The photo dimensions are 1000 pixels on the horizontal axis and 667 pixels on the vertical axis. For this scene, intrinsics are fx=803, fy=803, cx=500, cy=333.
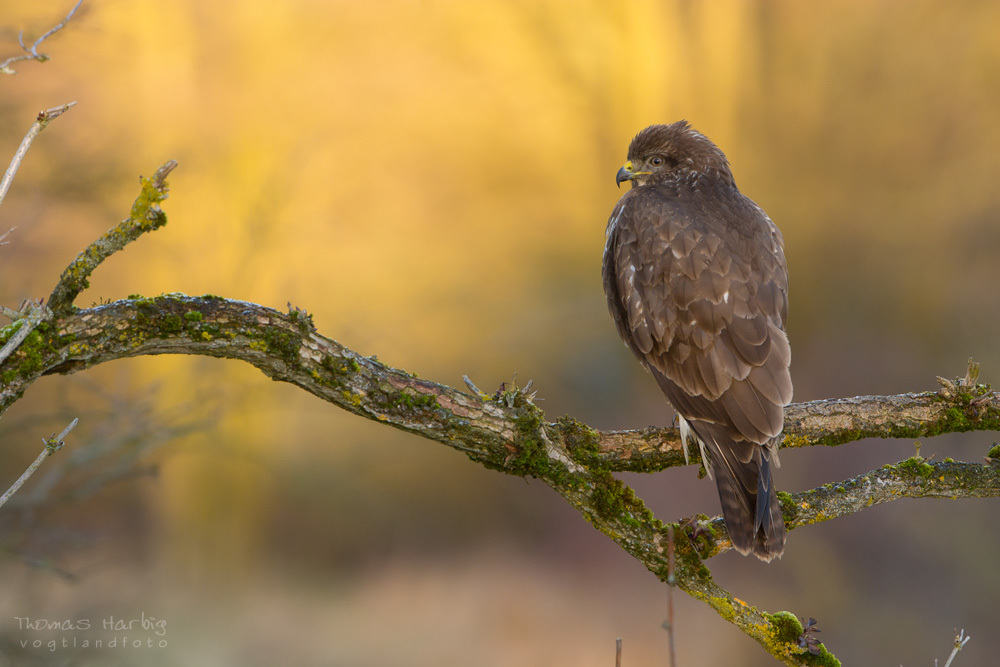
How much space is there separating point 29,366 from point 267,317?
57 cm

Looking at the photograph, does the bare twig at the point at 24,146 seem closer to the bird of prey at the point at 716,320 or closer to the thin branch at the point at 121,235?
the thin branch at the point at 121,235

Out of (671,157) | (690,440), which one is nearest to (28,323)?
(690,440)

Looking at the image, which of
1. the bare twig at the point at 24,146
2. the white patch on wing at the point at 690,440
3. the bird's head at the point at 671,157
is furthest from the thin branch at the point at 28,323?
the bird's head at the point at 671,157

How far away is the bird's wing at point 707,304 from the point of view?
2.80 meters

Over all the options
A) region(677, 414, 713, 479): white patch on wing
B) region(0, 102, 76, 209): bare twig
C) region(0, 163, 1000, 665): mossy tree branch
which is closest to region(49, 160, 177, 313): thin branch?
region(0, 163, 1000, 665): mossy tree branch

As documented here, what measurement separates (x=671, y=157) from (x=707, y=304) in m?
1.12

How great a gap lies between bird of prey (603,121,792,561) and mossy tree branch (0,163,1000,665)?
5.5 inches

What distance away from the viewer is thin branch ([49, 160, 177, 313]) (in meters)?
1.94

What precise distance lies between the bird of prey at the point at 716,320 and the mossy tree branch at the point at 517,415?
141mm

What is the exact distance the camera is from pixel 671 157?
12.6ft

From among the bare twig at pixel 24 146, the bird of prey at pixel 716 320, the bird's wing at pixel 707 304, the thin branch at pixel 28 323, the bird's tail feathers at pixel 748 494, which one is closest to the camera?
the bare twig at pixel 24 146

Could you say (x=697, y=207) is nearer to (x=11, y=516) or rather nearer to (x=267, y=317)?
(x=267, y=317)

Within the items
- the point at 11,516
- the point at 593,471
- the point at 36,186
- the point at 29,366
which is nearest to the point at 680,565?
the point at 593,471

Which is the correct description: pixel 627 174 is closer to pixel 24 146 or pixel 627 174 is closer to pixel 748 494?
pixel 748 494
